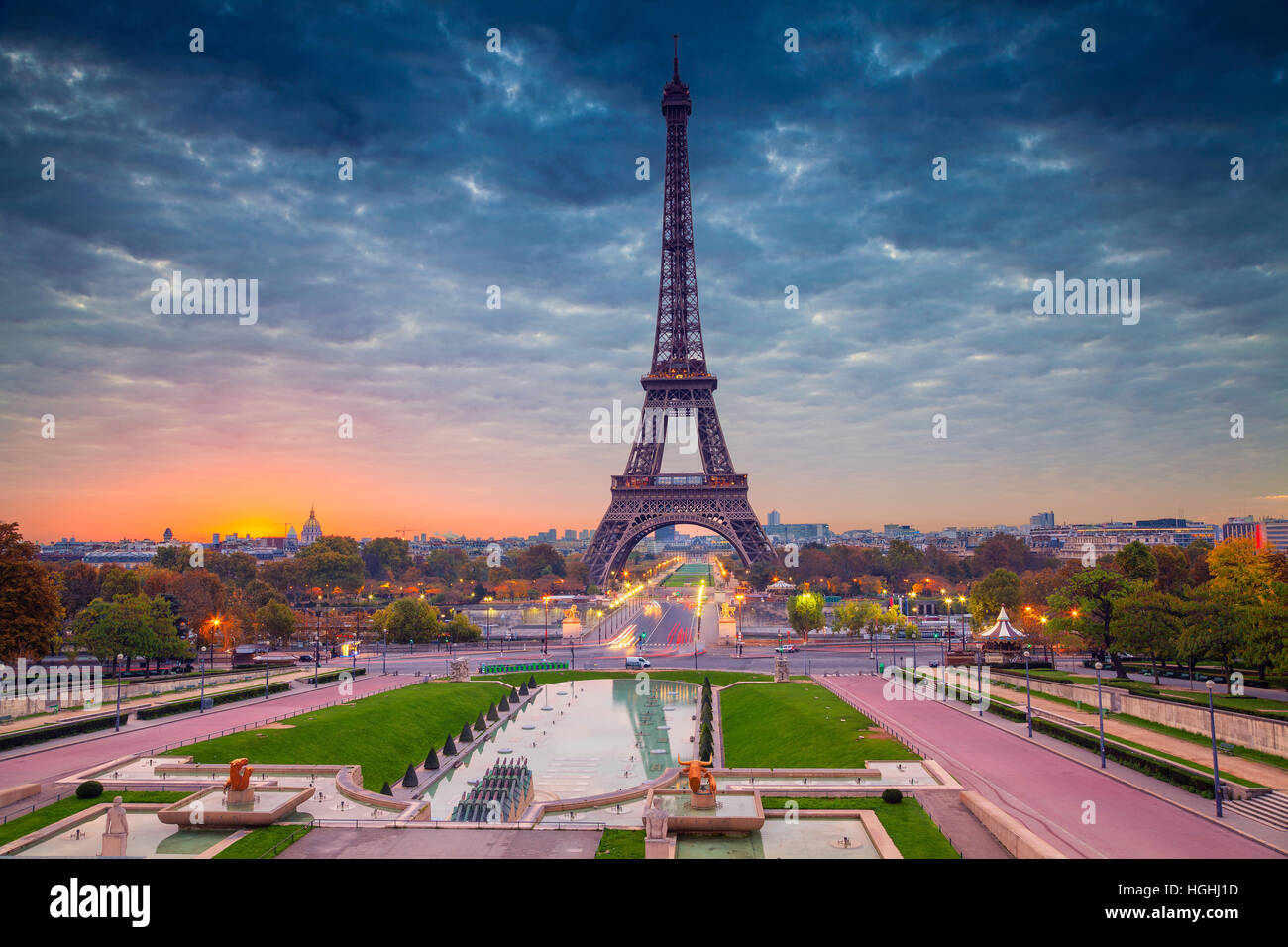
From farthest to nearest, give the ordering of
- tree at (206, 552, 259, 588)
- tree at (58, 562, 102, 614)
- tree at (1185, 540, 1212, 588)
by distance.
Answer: tree at (206, 552, 259, 588) < tree at (58, 562, 102, 614) < tree at (1185, 540, 1212, 588)

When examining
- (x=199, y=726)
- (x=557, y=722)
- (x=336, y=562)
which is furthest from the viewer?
(x=336, y=562)

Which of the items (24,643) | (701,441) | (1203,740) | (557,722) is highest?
(701,441)

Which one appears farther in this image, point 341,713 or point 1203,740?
point 341,713

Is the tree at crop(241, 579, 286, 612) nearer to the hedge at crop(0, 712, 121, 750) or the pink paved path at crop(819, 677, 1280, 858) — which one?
the hedge at crop(0, 712, 121, 750)

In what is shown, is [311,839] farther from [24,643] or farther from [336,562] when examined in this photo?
[336,562]

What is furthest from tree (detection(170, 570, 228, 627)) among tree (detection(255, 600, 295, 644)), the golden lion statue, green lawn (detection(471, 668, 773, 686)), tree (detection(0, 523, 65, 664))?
the golden lion statue

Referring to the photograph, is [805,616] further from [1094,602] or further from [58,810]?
[58,810]

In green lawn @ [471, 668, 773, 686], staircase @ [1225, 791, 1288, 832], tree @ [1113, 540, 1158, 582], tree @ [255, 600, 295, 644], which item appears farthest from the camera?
tree @ [255, 600, 295, 644]
